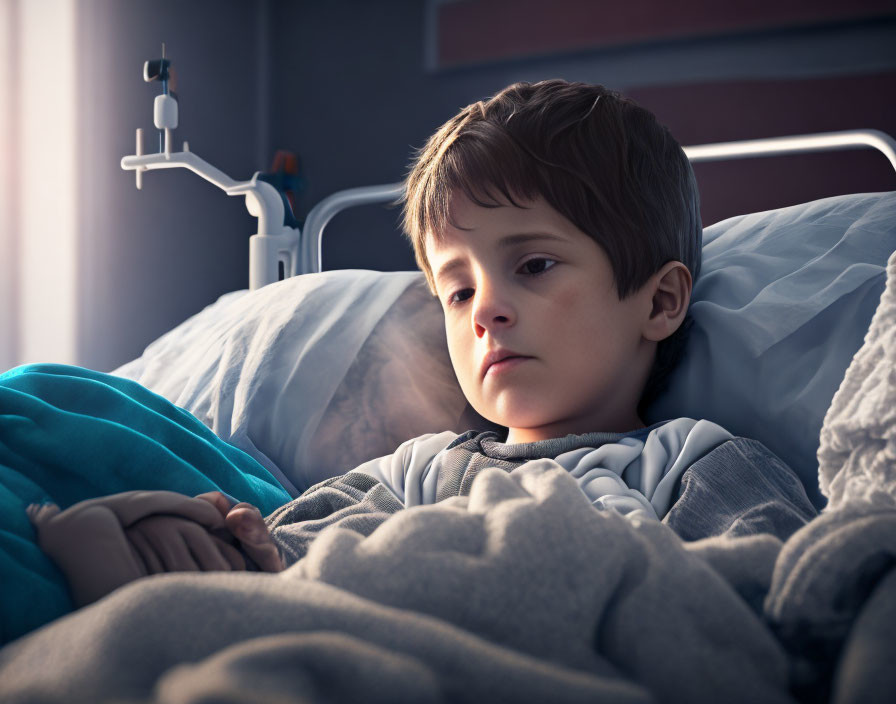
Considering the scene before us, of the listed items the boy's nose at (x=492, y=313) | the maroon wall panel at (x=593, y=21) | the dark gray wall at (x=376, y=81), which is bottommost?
the boy's nose at (x=492, y=313)

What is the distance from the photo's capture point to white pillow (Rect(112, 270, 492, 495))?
39.3 inches

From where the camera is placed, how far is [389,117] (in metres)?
3.07

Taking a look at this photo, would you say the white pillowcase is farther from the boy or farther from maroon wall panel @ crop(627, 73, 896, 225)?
maroon wall panel @ crop(627, 73, 896, 225)

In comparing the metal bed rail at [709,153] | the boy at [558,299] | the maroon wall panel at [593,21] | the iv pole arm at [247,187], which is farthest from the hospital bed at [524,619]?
the maroon wall panel at [593,21]

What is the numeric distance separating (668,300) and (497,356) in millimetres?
199

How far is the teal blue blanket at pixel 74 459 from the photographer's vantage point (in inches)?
21.0

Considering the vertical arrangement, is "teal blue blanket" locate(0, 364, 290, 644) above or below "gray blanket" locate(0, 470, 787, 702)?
below

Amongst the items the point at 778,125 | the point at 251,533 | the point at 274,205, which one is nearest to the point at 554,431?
the point at 251,533

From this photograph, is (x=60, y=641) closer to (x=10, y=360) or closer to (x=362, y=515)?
(x=362, y=515)

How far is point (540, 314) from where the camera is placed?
811 mm

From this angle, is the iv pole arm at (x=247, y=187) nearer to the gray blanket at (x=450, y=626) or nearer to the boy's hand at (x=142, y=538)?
the boy's hand at (x=142, y=538)

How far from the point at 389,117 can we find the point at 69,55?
107cm

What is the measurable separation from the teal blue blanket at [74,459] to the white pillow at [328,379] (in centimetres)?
11

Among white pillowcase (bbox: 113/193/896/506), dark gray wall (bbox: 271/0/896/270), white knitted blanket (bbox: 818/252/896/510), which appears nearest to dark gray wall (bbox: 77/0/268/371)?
dark gray wall (bbox: 271/0/896/270)
